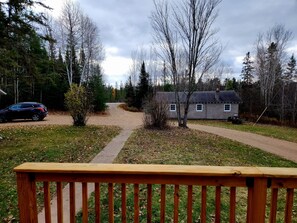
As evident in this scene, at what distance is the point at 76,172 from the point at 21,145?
28.9ft

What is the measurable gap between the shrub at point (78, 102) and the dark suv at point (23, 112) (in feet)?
21.0

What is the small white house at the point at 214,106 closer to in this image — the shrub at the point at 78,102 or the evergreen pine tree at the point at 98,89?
the evergreen pine tree at the point at 98,89

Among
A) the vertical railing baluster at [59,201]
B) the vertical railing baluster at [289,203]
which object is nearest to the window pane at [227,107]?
the vertical railing baluster at [289,203]

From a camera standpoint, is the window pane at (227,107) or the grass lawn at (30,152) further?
the window pane at (227,107)

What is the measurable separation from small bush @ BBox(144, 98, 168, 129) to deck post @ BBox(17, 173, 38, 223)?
11744mm

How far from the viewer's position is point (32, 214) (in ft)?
5.74

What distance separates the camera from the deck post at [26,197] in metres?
1.70

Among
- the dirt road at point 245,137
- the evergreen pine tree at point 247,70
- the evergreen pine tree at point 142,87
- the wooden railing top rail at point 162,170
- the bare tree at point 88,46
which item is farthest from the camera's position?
the evergreen pine tree at point 247,70

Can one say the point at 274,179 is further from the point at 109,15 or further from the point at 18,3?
the point at 109,15

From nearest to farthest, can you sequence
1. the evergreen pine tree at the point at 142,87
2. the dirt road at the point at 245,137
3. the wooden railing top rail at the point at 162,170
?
the wooden railing top rail at the point at 162,170 < the dirt road at the point at 245,137 < the evergreen pine tree at the point at 142,87

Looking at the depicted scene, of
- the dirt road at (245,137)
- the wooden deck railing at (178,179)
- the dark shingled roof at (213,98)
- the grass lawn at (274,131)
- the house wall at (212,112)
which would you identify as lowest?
the grass lawn at (274,131)

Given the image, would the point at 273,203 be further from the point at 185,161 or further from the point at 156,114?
the point at 156,114

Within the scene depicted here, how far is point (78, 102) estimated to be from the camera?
13586 millimetres

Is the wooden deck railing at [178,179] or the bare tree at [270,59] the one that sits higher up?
the bare tree at [270,59]
